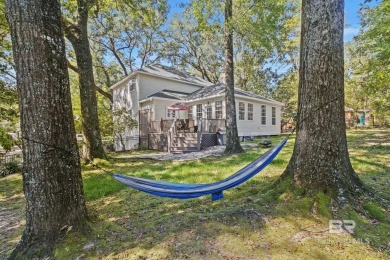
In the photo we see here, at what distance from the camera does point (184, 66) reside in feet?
81.8

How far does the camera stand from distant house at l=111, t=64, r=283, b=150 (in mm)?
11852

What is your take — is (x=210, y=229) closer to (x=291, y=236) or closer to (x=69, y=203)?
(x=291, y=236)

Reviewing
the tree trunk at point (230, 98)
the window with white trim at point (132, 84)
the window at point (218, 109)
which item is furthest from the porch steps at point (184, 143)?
the window with white trim at point (132, 84)

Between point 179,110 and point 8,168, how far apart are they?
8388mm

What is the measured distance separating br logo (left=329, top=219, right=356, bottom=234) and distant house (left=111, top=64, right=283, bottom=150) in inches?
338

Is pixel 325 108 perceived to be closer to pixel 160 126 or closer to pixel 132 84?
pixel 160 126

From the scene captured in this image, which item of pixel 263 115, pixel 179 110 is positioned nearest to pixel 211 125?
pixel 179 110

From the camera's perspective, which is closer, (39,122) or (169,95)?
(39,122)

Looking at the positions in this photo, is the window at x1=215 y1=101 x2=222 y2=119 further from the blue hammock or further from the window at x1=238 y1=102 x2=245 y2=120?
the blue hammock

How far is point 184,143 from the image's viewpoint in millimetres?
11383

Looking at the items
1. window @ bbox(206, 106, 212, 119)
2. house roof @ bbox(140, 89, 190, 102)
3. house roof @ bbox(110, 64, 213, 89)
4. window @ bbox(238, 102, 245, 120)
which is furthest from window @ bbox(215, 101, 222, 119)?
house roof @ bbox(110, 64, 213, 89)

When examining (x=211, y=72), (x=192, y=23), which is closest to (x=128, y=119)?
(x=192, y=23)

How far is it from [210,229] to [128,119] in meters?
11.3

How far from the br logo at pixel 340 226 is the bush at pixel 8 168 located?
31.9ft
